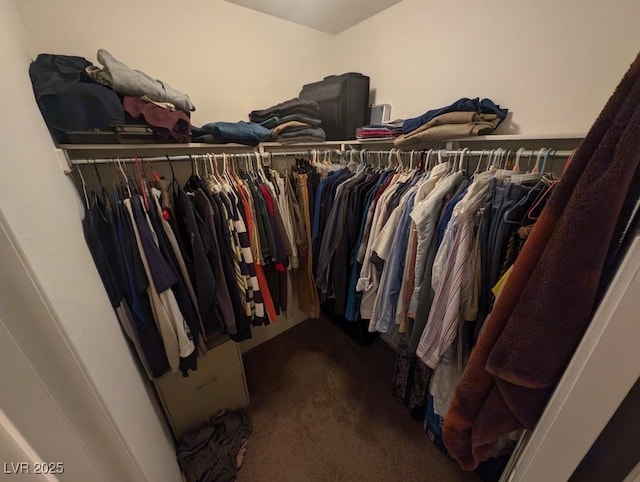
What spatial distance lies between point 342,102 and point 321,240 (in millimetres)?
917

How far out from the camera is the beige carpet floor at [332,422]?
3.84 ft

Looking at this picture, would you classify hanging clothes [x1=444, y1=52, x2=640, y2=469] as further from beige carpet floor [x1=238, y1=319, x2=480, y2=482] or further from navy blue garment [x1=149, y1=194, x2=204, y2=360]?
navy blue garment [x1=149, y1=194, x2=204, y2=360]

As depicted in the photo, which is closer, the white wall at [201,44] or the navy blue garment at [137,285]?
the navy blue garment at [137,285]

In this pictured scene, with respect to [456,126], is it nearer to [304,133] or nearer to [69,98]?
[304,133]

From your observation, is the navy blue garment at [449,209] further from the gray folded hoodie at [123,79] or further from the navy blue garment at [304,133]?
the gray folded hoodie at [123,79]

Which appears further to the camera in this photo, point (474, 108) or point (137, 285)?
point (474, 108)

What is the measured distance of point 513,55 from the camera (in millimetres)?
1038

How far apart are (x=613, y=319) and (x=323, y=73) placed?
212cm

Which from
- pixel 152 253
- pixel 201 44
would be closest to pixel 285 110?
pixel 201 44

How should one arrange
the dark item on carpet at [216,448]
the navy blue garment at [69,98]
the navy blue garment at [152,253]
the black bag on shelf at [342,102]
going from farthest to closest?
the black bag on shelf at [342,102], the dark item on carpet at [216,448], the navy blue garment at [152,253], the navy blue garment at [69,98]

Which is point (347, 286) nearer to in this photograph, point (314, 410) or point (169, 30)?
point (314, 410)

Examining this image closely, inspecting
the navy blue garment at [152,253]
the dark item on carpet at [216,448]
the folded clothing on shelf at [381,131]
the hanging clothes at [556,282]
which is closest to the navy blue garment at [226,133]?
the navy blue garment at [152,253]

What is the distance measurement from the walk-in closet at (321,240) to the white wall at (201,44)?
10 millimetres

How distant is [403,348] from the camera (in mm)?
1261
